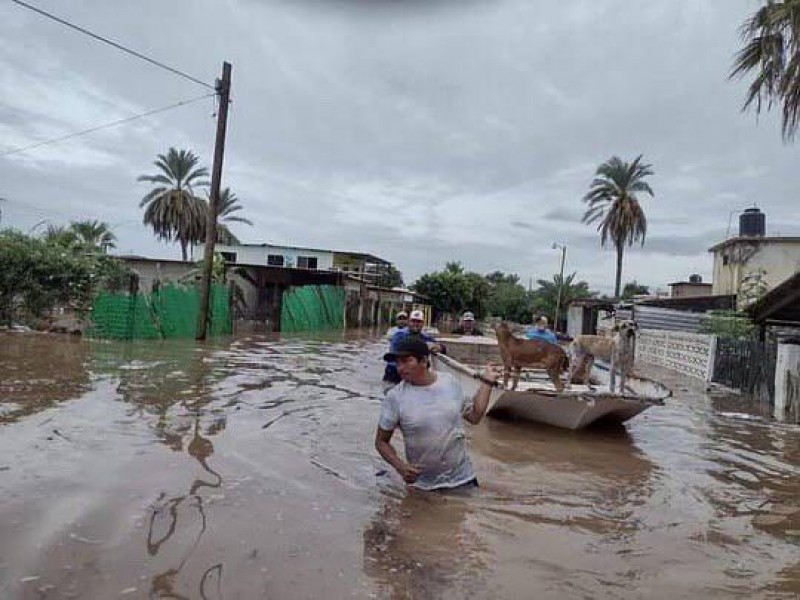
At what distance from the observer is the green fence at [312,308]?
99.6 feet

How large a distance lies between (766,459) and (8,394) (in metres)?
9.95

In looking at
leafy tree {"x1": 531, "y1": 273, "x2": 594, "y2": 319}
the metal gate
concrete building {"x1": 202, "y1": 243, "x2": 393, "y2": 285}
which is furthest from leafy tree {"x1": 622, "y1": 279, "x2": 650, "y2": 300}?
the metal gate

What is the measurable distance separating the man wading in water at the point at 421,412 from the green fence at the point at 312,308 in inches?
991

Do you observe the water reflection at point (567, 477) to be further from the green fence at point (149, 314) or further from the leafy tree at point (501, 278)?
the leafy tree at point (501, 278)

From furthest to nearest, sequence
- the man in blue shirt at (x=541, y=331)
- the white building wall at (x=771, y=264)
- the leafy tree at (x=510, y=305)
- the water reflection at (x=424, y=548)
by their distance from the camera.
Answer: the leafy tree at (x=510, y=305) < the white building wall at (x=771, y=264) < the man in blue shirt at (x=541, y=331) < the water reflection at (x=424, y=548)

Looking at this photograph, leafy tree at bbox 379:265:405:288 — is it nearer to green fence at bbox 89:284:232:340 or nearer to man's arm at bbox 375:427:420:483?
green fence at bbox 89:284:232:340

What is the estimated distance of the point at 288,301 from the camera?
3036 cm

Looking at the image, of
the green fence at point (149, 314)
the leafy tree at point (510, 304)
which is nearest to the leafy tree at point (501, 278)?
the leafy tree at point (510, 304)

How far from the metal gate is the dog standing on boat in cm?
442

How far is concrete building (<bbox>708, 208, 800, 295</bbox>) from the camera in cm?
3144

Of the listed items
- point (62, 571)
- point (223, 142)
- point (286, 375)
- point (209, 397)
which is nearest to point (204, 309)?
point (223, 142)

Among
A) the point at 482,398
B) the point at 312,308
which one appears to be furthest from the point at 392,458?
the point at 312,308

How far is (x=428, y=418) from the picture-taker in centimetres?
500

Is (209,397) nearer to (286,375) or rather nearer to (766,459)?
(286,375)
